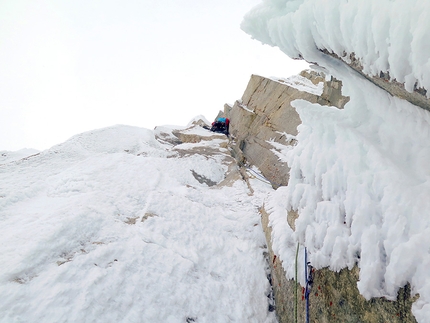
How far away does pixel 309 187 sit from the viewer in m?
5.74

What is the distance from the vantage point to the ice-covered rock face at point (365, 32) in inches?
105

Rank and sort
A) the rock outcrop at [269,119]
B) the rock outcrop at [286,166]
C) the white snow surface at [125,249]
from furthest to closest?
the rock outcrop at [269,119] → the white snow surface at [125,249] → the rock outcrop at [286,166]

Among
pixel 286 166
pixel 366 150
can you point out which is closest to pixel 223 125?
pixel 286 166

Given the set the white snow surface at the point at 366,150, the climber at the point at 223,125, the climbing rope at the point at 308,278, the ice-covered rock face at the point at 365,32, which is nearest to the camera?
the ice-covered rock face at the point at 365,32

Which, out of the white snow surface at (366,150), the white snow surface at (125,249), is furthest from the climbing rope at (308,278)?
the white snow surface at (125,249)

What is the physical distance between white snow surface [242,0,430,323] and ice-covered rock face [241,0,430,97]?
0.01 m

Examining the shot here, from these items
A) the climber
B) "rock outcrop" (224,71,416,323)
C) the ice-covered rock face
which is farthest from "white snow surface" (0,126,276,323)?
the climber

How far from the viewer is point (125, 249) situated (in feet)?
22.4

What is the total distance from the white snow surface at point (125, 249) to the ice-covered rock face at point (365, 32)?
5822mm

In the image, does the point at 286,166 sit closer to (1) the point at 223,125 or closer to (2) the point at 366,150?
(2) the point at 366,150

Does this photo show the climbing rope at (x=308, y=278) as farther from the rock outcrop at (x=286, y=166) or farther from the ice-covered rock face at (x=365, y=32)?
the ice-covered rock face at (x=365, y=32)

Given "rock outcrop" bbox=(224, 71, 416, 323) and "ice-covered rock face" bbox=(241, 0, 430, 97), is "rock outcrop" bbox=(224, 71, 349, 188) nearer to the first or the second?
"rock outcrop" bbox=(224, 71, 416, 323)

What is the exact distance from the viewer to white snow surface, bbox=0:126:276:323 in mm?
5215

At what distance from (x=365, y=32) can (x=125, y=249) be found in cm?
699
